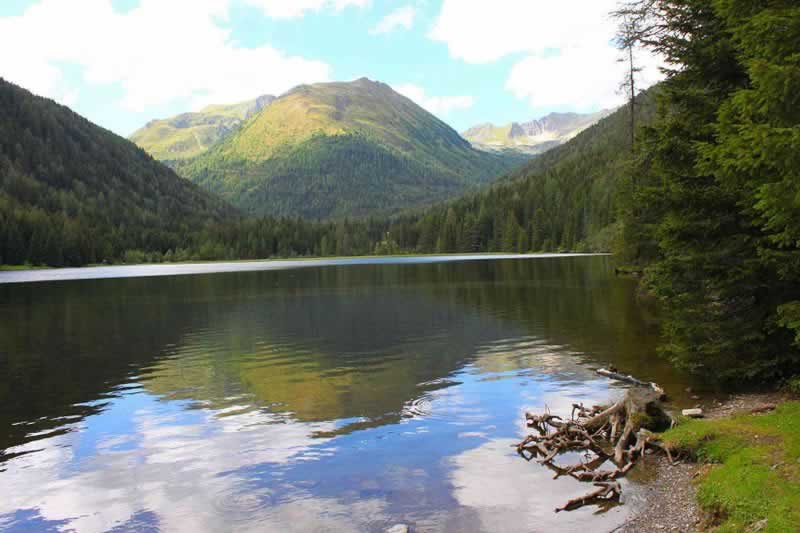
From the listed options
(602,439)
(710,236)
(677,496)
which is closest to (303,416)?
(602,439)

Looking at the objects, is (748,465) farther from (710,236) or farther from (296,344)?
(296,344)

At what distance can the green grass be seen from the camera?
1238 centimetres

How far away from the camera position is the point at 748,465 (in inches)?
584

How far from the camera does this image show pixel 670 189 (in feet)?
76.1

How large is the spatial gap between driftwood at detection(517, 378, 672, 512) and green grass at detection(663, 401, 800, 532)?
0.93m

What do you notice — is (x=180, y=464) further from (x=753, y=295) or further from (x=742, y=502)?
(x=753, y=295)

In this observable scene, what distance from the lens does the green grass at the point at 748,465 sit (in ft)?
40.6

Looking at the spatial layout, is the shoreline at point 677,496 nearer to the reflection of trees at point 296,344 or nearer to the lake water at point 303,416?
the lake water at point 303,416

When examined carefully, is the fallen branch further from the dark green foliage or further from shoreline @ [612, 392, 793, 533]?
the dark green foliage

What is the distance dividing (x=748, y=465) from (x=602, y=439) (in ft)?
19.4

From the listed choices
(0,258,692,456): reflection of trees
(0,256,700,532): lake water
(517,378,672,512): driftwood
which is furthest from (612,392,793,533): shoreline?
(0,258,692,456): reflection of trees

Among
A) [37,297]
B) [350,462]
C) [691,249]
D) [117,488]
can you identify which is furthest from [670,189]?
[37,297]

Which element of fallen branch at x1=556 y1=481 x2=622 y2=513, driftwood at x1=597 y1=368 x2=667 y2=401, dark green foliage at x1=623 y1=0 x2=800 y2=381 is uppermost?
dark green foliage at x1=623 y1=0 x2=800 y2=381

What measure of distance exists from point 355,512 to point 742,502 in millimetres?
9327
